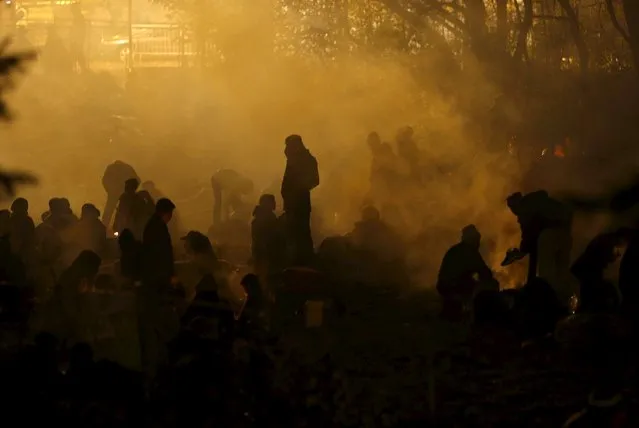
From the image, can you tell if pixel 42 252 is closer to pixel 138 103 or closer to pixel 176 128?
pixel 176 128

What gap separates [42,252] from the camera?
11.5 meters

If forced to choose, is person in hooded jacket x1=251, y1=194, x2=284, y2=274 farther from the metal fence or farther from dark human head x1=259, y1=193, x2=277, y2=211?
the metal fence

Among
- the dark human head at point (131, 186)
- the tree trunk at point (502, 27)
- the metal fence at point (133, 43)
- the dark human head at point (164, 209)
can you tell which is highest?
the metal fence at point (133, 43)

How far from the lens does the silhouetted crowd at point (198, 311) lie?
830 cm

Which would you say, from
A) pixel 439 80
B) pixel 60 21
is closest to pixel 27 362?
pixel 439 80

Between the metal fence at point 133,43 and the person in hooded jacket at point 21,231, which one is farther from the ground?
the metal fence at point 133,43

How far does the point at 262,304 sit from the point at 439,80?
1455 centimetres

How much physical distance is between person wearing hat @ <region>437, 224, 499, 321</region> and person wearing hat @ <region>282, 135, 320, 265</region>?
2.76 meters

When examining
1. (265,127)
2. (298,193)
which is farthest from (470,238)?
(265,127)

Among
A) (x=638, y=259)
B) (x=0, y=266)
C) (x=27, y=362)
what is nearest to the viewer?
(x=27, y=362)

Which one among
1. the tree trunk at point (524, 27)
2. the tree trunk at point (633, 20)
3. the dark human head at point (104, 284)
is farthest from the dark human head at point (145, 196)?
the tree trunk at point (524, 27)

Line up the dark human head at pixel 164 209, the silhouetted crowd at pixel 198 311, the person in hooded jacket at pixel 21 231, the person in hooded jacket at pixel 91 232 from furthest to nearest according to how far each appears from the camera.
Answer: the person in hooded jacket at pixel 91 232, the person in hooded jacket at pixel 21 231, the dark human head at pixel 164 209, the silhouetted crowd at pixel 198 311

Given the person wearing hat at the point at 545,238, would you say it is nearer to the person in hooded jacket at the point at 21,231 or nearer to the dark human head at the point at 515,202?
the dark human head at the point at 515,202

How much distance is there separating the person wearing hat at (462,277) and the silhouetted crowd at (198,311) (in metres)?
0.01
